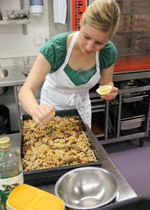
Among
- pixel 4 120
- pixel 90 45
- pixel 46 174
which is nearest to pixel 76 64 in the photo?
pixel 90 45

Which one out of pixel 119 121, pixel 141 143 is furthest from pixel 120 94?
pixel 141 143

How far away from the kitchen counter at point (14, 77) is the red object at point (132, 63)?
1019mm

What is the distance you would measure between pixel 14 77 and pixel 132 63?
1360mm

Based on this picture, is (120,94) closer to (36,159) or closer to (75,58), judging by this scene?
(75,58)

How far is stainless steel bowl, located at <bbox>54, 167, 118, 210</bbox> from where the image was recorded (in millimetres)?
782

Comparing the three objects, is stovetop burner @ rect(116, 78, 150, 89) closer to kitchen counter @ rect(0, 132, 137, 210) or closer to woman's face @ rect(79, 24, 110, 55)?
woman's face @ rect(79, 24, 110, 55)

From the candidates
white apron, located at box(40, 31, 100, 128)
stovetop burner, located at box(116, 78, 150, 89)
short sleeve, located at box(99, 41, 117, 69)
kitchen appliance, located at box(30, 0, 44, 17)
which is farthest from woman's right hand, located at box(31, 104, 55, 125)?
kitchen appliance, located at box(30, 0, 44, 17)

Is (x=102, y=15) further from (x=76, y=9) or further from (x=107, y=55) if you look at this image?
(x=76, y=9)

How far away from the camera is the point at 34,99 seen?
A: 1201 millimetres

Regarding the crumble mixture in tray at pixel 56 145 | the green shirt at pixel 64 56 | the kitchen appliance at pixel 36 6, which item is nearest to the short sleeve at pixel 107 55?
the green shirt at pixel 64 56

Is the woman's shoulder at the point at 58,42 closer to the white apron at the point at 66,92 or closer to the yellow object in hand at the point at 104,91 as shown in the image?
the white apron at the point at 66,92

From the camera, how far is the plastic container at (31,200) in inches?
24.9

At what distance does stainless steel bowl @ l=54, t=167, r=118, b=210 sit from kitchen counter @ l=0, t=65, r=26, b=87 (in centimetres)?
158

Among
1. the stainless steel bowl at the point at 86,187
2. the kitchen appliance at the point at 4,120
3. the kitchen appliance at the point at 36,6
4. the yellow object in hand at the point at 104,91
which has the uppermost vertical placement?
the kitchen appliance at the point at 36,6
